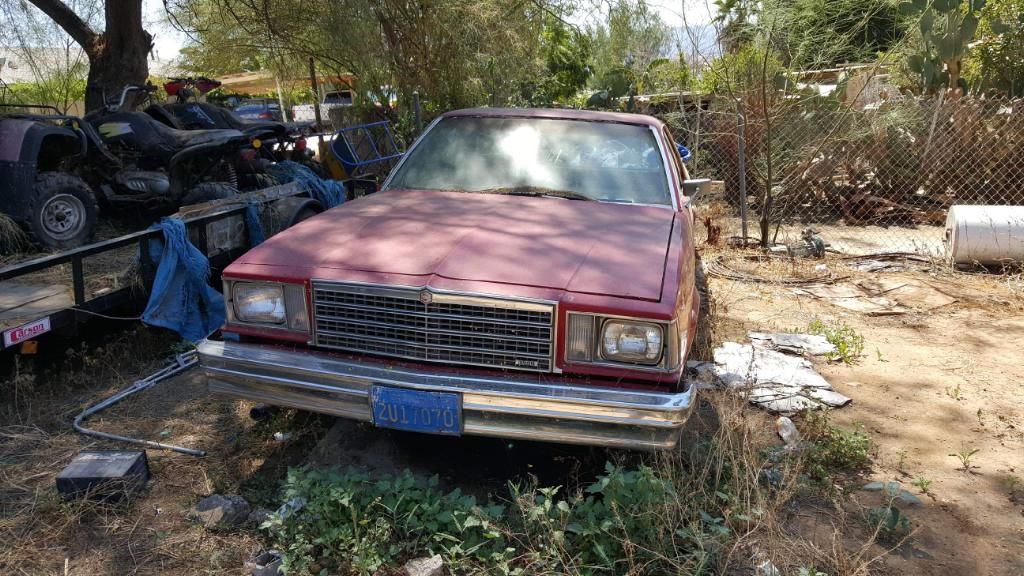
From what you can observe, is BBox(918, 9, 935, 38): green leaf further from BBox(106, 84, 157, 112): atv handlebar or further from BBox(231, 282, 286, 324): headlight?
BBox(231, 282, 286, 324): headlight

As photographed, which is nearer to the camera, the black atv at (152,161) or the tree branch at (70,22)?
the black atv at (152,161)

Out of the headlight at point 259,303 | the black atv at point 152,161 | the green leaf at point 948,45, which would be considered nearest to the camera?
the headlight at point 259,303

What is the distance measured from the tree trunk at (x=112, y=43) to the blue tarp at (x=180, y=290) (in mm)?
6375

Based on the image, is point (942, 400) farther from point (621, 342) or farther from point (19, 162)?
point (19, 162)

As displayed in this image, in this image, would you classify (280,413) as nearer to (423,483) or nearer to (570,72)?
(423,483)

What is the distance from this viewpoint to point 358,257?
3.33 metres

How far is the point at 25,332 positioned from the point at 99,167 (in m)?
3.56

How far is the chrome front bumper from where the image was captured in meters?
2.92

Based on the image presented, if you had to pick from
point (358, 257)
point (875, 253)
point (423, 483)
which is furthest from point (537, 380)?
point (875, 253)

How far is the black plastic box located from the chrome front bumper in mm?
681

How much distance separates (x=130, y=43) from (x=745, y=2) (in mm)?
7829

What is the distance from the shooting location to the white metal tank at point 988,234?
7.09 metres

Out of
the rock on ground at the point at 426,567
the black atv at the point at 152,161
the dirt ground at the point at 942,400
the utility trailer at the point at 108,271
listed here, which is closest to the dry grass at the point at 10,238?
the utility trailer at the point at 108,271

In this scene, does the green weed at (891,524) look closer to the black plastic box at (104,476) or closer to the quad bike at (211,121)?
the black plastic box at (104,476)
